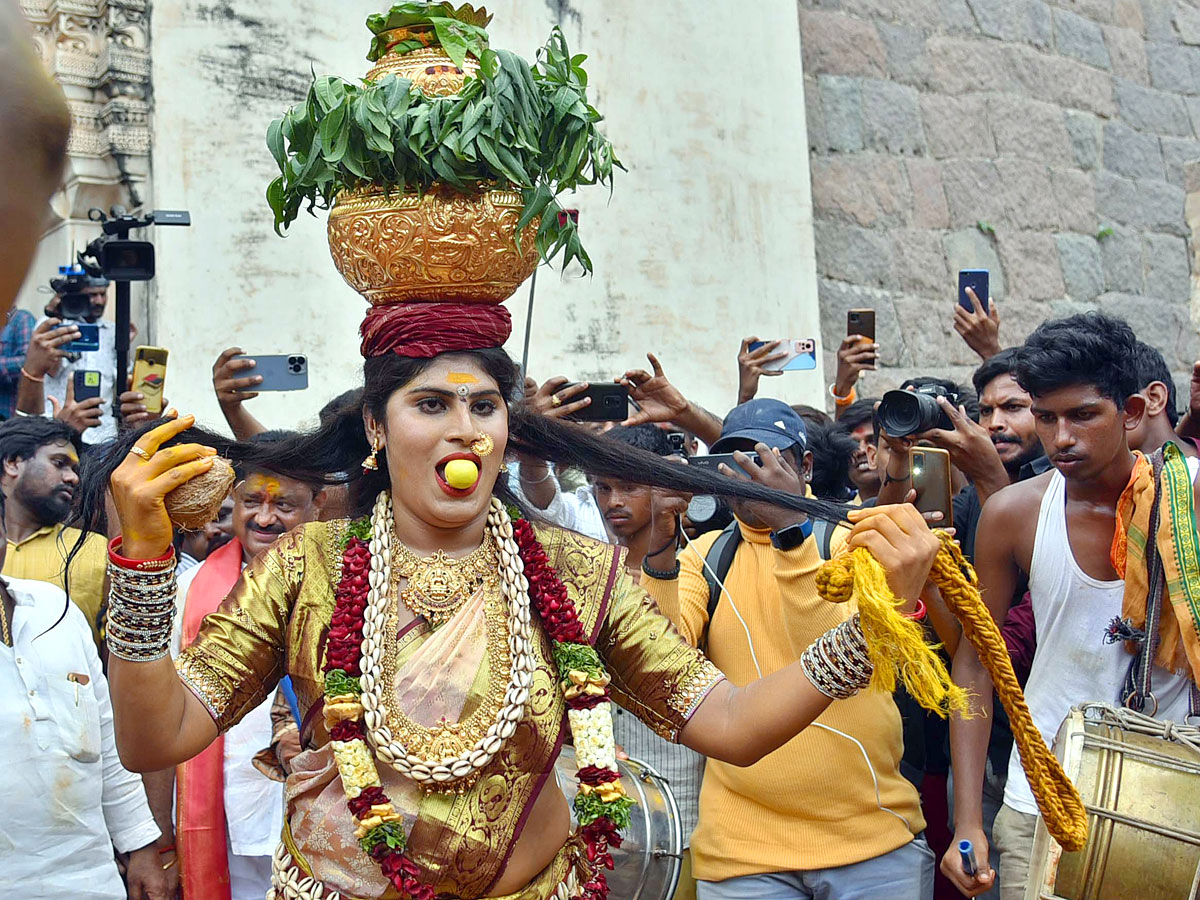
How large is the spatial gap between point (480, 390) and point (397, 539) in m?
0.37

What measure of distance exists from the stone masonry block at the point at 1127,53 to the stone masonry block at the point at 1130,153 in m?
0.43

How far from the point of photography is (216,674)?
8.94ft

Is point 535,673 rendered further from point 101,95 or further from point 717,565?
point 101,95

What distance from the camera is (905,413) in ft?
12.8

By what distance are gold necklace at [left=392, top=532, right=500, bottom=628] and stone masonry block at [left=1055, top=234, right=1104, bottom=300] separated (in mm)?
8105

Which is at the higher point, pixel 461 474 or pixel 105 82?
pixel 105 82

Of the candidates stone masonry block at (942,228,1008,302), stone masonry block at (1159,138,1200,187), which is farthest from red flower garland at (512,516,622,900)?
stone masonry block at (1159,138,1200,187)

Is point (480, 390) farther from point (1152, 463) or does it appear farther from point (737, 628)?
point (1152, 463)

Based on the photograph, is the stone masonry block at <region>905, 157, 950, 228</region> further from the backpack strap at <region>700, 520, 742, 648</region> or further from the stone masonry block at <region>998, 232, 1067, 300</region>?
the backpack strap at <region>700, 520, 742, 648</region>

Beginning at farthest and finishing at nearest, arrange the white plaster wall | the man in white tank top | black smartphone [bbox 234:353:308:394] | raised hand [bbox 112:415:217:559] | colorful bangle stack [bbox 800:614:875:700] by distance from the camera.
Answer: the white plaster wall → black smartphone [bbox 234:353:308:394] → the man in white tank top → colorful bangle stack [bbox 800:614:875:700] → raised hand [bbox 112:415:217:559]

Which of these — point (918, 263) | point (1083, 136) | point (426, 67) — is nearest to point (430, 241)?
point (426, 67)

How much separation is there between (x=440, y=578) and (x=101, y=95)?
4415 mm

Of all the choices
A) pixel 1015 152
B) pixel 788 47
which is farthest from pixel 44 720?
pixel 1015 152

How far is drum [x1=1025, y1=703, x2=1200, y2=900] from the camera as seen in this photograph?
321cm
